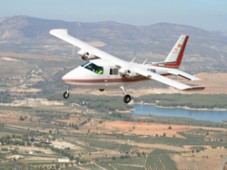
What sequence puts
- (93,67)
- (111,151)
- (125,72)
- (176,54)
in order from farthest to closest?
(111,151) < (176,54) < (125,72) < (93,67)

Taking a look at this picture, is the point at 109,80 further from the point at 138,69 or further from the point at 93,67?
the point at 138,69

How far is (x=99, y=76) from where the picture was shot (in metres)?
45.5

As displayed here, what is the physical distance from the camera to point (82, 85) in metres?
44.8

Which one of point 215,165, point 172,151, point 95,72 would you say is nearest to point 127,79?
point 95,72

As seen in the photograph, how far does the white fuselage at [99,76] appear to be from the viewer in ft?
145

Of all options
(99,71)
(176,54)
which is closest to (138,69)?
(99,71)

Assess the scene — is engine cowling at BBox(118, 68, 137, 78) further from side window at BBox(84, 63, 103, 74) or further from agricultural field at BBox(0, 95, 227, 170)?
agricultural field at BBox(0, 95, 227, 170)

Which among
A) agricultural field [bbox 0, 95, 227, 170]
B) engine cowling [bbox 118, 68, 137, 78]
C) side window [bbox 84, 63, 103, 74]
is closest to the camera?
side window [bbox 84, 63, 103, 74]

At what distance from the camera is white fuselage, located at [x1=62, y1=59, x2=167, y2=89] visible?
4434 centimetres

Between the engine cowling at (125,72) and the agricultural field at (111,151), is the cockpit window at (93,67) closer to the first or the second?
the engine cowling at (125,72)

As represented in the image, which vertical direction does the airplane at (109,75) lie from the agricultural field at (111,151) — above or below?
above

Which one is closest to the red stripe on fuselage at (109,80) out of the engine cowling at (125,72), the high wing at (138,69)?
the engine cowling at (125,72)

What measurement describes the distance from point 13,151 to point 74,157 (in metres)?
20.6

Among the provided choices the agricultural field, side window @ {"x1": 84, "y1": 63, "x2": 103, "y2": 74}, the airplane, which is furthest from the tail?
the agricultural field
